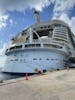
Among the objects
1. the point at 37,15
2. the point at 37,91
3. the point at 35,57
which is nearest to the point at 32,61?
the point at 35,57

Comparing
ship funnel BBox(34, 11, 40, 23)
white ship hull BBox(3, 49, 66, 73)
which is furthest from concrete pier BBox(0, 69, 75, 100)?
ship funnel BBox(34, 11, 40, 23)

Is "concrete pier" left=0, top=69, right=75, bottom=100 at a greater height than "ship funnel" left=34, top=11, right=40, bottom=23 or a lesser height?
lesser

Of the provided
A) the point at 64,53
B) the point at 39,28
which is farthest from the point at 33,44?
the point at 39,28

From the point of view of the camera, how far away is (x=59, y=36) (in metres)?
40.4

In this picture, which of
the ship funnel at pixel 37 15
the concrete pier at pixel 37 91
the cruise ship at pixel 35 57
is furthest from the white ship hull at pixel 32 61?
the ship funnel at pixel 37 15

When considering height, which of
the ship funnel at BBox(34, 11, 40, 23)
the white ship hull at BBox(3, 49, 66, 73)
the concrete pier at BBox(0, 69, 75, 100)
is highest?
the ship funnel at BBox(34, 11, 40, 23)

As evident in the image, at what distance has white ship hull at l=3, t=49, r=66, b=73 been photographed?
97.3 ft

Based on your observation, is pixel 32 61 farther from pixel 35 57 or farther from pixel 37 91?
pixel 37 91

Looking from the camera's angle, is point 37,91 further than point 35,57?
No

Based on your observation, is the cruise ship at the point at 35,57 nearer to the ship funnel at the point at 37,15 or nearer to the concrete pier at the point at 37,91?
the concrete pier at the point at 37,91

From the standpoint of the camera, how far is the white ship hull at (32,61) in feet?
97.3

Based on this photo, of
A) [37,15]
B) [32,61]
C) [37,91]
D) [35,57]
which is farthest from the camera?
[37,15]

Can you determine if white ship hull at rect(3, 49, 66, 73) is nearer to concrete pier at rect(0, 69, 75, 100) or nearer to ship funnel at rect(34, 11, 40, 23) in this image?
concrete pier at rect(0, 69, 75, 100)

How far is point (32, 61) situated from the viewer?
3016cm
